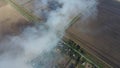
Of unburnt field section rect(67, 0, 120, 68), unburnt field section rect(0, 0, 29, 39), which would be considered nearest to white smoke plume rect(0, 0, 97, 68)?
unburnt field section rect(0, 0, 29, 39)

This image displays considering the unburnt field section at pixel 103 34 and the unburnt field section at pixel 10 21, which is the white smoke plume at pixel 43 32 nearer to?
the unburnt field section at pixel 10 21

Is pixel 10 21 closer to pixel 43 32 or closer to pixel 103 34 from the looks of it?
pixel 43 32

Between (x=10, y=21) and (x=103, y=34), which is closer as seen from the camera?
(x=103, y=34)

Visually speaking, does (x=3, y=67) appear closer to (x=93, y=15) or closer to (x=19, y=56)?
(x=19, y=56)

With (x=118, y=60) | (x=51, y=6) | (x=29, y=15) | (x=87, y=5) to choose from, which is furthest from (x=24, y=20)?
(x=118, y=60)

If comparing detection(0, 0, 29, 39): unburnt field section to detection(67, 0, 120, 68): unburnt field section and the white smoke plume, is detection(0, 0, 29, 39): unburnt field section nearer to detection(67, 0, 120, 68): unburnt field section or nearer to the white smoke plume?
the white smoke plume

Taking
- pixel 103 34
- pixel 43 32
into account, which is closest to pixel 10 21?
pixel 43 32

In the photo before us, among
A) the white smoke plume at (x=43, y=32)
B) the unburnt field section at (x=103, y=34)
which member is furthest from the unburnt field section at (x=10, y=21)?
the unburnt field section at (x=103, y=34)
